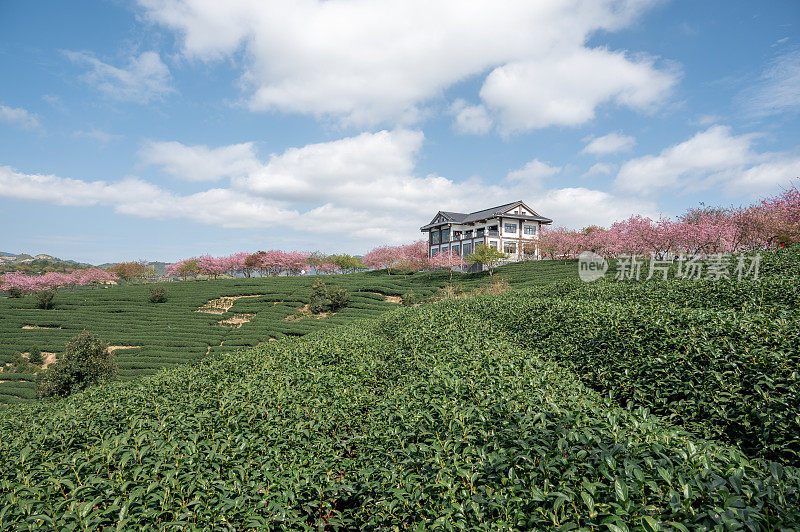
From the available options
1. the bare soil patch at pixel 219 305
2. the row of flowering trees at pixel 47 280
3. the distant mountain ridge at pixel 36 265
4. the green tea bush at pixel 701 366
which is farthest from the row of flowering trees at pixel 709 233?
the distant mountain ridge at pixel 36 265

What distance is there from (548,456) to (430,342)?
554 centimetres

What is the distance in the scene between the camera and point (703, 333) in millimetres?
6367

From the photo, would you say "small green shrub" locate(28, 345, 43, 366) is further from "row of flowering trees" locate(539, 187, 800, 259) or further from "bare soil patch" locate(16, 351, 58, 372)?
"row of flowering trees" locate(539, 187, 800, 259)

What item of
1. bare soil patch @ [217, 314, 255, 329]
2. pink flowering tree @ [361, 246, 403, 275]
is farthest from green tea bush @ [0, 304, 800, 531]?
pink flowering tree @ [361, 246, 403, 275]

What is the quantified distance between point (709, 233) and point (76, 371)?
41895 mm

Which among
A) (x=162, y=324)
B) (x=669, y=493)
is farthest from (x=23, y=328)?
(x=669, y=493)

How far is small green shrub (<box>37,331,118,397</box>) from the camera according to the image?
44.8ft

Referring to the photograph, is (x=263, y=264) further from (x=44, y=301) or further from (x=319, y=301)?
(x=319, y=301)

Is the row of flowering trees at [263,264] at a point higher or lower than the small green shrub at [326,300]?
higher

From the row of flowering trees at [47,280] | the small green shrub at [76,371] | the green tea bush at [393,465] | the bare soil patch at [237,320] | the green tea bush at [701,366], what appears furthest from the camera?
the row of flowering trees at [47,280]

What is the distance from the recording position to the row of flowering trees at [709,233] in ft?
81.5

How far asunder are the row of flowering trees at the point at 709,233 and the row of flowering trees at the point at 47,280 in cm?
6793

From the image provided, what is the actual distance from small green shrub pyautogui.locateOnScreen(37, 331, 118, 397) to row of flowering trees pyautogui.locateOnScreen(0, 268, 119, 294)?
A: 1539 inches
